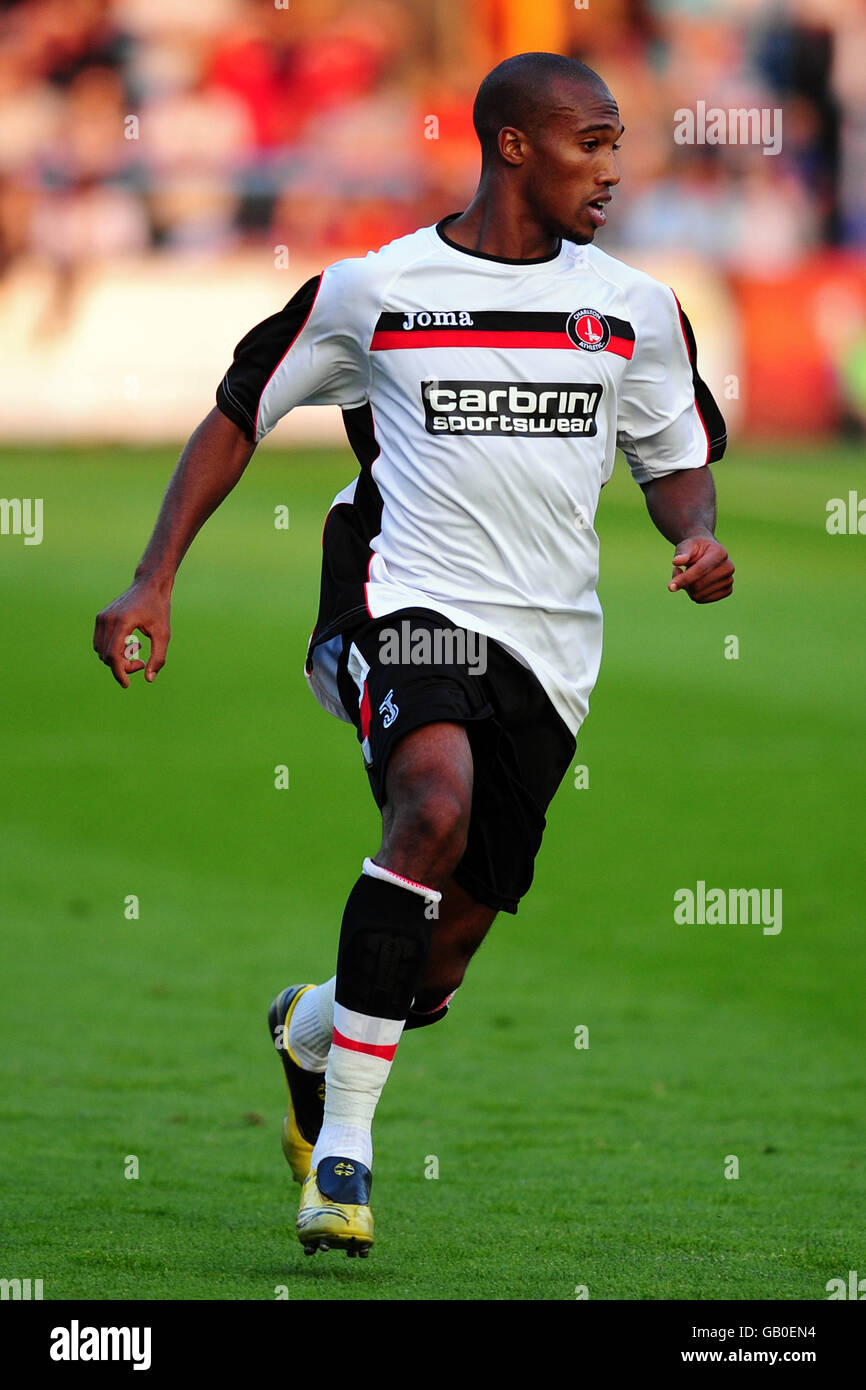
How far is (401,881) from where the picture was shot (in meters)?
3.75

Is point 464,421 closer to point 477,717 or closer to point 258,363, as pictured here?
point 258,363

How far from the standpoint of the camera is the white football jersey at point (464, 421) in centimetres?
409

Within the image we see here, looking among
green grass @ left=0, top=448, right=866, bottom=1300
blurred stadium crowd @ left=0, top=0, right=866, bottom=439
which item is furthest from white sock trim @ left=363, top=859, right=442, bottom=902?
blurred stadium crowd @ left=0, top=0, right=866, bottom=439

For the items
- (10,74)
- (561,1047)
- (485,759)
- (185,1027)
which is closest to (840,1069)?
(561,1047)

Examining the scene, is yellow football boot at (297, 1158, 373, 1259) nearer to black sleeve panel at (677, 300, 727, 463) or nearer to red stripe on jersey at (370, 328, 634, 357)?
red stripe on jersey at (370, 328, 634, 357)

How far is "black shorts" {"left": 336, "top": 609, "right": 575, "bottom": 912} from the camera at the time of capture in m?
3.91

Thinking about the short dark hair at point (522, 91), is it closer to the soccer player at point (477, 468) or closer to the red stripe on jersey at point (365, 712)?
the soccer player at point (477, 468)

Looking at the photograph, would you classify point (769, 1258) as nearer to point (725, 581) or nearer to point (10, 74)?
point (725, 581)

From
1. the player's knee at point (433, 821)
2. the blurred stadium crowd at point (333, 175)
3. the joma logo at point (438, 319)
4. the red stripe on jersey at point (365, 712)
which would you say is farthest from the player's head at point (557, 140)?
the blurred stadium crowd at point (333, 175)

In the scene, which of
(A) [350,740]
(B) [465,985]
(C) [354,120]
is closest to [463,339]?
(B) [465,985]

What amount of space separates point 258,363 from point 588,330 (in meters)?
A: 0.63

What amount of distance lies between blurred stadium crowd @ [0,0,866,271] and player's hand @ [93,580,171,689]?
1652cm

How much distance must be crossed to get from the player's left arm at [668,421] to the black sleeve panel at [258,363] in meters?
0.65

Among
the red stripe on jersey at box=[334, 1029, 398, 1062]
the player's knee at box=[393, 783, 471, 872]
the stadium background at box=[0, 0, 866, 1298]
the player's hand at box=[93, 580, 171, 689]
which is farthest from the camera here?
the stadium background at box=[0, 0, 866, 1298]
